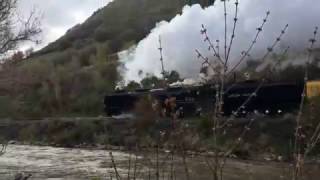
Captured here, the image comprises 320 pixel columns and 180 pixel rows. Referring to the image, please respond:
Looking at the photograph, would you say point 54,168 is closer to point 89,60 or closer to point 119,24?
point 89,60

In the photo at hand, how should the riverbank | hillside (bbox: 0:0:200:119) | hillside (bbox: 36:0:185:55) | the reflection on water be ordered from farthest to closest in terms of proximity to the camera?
hillside (bbox: 36:0:185:55), hillside (bbox: 0:0:200:119), the riverbank, the reflection on water

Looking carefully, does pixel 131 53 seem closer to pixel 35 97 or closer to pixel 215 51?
pixel 35 97

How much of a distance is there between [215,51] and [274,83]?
49.3m

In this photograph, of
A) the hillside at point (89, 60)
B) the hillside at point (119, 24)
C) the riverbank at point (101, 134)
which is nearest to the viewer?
the riverbank at point (101, 134)

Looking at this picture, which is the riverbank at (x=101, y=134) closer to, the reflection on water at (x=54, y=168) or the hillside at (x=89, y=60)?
the hillside at (x=89, y=60)

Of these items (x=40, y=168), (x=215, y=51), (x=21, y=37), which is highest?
(x=21, y=37)

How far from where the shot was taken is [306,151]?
4.00 meters

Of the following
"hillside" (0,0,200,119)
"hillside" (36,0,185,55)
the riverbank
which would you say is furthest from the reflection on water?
"hillside" (36,0,185,55)

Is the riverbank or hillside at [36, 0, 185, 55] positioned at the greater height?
hillside at [36, 0, 185, 55]

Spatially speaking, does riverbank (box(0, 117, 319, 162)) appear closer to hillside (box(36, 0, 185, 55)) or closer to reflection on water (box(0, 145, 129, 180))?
reflection on water (box(0, 145, 129, 180))

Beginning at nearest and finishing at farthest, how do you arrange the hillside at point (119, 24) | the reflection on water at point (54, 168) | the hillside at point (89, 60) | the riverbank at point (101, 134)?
1. the reflection on water at point (54, 168)
2. the riverbank at point (101, 134)
3. the hillside at point (89, 60)
4. the hillside at point (119, 24)

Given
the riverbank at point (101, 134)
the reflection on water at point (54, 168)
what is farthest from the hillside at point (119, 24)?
the reflection on water at point (54, 168)

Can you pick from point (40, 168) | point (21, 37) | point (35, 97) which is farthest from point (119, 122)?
point (21, 37)

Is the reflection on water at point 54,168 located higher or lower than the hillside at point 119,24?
lower
